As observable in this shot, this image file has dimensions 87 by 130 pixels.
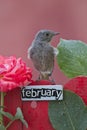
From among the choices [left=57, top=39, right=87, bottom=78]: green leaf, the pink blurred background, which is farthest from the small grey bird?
the pink blurred background

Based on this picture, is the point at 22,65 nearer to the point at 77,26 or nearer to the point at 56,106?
the point at 56,106

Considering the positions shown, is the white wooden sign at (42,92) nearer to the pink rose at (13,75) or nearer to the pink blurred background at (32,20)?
the pink rose at (13,75)

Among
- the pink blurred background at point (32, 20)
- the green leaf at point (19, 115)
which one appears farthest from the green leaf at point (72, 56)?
the pink blurred background at point (32, 20)

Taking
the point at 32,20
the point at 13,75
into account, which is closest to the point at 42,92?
the point at 13,75

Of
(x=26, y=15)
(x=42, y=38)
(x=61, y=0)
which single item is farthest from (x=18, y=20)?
(x=42, y=38)

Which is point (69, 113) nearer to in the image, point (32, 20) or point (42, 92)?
point (42, 92)

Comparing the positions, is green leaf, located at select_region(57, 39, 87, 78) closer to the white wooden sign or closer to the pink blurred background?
the white wooden sign

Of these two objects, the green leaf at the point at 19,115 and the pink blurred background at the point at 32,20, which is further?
→ the pink blurred background at the point at 32,20
